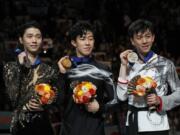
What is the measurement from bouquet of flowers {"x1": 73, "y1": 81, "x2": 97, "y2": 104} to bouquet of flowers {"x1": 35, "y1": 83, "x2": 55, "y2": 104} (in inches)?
7.5

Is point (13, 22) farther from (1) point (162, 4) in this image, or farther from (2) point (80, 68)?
(2) point (80, 68)

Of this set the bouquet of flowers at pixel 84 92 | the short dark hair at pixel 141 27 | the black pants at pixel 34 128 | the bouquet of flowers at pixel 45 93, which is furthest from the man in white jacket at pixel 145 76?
A: the black pants at pixel 34 128

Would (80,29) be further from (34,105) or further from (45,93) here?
(34,105)

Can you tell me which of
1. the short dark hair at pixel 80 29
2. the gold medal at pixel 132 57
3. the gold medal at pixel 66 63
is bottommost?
the gold medal at pixel 66 63

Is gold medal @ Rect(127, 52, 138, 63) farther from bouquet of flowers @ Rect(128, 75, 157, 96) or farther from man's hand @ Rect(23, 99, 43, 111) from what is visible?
man's hand @ Rect(23, 99, 43, 111)

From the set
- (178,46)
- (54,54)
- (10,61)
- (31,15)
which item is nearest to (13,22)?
(31,15)

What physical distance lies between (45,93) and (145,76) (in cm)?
83

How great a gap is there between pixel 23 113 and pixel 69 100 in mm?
393

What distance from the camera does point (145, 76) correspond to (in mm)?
4758

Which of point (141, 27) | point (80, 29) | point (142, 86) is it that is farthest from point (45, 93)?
point (141, 27)

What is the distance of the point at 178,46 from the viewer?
507 inches

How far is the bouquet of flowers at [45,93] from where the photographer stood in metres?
4.62

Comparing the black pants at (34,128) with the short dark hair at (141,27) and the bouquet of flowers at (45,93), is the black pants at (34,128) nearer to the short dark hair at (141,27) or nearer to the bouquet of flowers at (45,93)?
the bouquet of flowers at (45,93)

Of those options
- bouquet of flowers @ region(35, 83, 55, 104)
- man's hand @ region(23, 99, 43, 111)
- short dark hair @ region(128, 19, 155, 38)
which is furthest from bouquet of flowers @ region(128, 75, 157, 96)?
man's hand @ region(23, 99, 43, 111)
